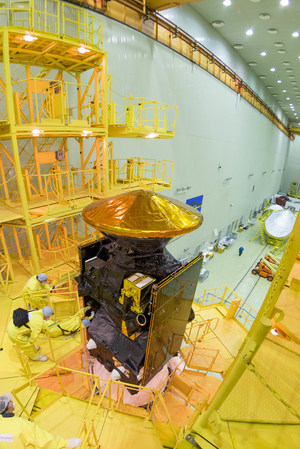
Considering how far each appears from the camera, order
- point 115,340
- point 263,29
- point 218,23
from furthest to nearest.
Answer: point 263,29
point 218,23
point 115,340

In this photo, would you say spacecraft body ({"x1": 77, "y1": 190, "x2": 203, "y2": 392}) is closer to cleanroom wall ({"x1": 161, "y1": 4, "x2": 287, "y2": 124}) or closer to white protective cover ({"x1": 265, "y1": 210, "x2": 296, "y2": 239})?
cleanroom wall ({"x1": 161, "y1": 4, "x2": 287, "y2": 124})

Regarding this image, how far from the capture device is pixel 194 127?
15.6 meters

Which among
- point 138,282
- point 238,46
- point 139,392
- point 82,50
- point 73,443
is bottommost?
point 139,392

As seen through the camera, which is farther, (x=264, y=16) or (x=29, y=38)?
(x=264, y=16)

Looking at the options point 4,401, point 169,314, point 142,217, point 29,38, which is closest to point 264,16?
point 29,38

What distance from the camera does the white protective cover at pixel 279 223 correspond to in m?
22.9

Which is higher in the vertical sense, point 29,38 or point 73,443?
point 29,38

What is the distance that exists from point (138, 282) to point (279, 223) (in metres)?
23.0

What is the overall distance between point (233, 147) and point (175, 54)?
11.2 metres

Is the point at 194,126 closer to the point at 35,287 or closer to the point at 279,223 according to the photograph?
the point at 35,287

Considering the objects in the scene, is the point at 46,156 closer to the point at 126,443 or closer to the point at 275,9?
the point at 126,443

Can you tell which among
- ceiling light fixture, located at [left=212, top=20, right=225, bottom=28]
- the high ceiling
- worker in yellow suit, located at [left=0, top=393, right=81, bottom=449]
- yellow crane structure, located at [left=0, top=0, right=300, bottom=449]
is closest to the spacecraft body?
yellow crane structure, located at [left=0, top=0, right=300, bottom=449]

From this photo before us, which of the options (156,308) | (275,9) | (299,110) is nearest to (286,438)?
(156,308)

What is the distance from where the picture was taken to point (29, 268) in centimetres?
850
